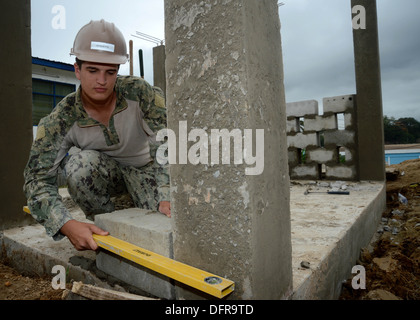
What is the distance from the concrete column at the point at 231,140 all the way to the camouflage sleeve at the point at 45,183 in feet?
2.82

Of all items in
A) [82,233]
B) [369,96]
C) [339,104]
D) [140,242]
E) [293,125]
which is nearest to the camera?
[140,242]

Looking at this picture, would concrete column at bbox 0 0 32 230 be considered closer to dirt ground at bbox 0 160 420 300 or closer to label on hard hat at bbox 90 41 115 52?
dirt ground at bbox 0 160 420 300

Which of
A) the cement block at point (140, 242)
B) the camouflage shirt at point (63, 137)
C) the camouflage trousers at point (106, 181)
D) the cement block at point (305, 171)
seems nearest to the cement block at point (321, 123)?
the cement block at point (305, 171)

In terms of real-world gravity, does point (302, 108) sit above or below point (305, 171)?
above

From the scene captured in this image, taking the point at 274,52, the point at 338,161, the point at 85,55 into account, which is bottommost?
the point at 338,161

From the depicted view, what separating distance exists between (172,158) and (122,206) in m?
1.74

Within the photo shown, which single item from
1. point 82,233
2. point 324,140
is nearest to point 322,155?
point 324,140

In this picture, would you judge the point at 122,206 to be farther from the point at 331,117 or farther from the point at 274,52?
the point at 331,117

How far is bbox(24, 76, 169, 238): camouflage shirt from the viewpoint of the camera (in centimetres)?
164

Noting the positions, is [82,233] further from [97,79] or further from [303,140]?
[303,140]

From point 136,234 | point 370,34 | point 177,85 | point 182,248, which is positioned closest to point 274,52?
point 177,85

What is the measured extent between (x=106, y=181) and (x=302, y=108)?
400cm

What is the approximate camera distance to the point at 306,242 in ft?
5.75
